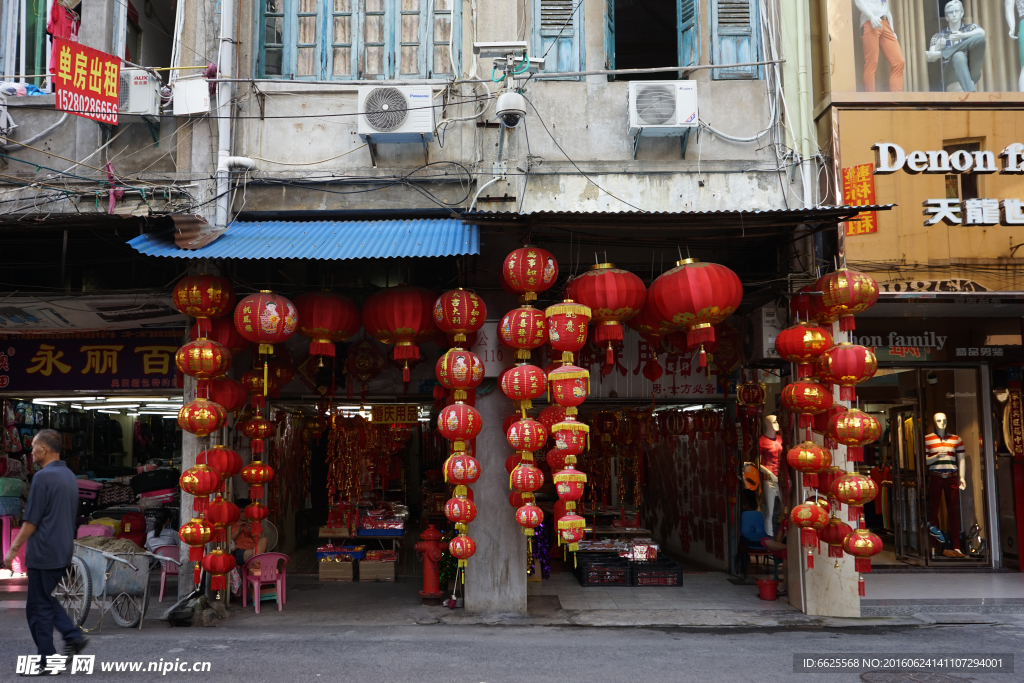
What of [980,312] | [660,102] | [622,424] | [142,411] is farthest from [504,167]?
[142,411]

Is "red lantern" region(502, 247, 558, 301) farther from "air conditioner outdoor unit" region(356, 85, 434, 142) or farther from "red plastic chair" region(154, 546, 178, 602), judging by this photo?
"red plastic chair" region(154, 546, 178, 602)

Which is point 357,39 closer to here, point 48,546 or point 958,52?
point 48,546

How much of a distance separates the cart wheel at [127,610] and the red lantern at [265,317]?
3146 millimetres

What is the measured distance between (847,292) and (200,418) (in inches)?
284

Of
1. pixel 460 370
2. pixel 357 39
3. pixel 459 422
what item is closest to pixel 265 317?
pixel 460 370

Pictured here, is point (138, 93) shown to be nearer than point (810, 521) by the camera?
No

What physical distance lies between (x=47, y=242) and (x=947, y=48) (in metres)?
12.8

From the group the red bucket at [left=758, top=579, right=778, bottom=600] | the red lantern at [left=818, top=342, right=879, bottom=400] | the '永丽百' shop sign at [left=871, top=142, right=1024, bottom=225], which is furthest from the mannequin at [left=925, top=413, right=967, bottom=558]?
the red lantern at [left=818, top=342, right=879, bottom=400]

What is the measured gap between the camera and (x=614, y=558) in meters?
10.8

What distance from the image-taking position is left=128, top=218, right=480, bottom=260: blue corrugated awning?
7.70 metres

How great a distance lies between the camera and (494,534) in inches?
357

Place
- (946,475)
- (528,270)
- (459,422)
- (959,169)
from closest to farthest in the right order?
(528,270), (459,422), (959,169), (946,475)

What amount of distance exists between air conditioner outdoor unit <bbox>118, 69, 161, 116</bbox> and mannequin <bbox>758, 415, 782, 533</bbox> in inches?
384

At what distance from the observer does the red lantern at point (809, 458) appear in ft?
26.5
